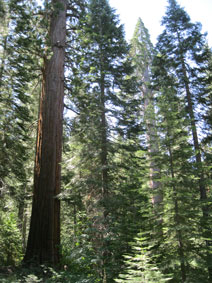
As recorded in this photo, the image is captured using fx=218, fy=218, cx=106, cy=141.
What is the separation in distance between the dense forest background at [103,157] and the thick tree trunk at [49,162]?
28 mm

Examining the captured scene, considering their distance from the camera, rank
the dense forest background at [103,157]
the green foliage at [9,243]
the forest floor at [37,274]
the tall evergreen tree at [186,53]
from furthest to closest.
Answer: the tall evergreen tree at [186,53] → the green foliage at [9,243] → the dense forest background at [103,157] → the forest floor at [37,274]

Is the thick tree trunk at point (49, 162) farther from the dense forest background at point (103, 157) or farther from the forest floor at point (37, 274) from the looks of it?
the forest floor at point (37, 274)

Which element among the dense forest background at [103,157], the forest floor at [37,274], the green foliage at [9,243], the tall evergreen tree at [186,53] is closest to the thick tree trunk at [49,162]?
the dense forest background at [103,157]

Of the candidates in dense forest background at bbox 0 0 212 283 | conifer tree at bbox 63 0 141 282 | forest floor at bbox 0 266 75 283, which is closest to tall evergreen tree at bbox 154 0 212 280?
dense forest background at bbox 0 0 212 283

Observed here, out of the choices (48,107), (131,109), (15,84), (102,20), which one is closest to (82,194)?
(48,107)

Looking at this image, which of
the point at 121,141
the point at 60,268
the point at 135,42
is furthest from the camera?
the point at 135,42

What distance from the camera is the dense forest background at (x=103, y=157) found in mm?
4793

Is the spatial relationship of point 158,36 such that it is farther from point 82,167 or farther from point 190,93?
point 82,167

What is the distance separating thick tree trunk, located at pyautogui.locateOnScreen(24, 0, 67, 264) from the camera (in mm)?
5527

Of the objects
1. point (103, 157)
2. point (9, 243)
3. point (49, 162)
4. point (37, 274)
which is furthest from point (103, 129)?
point (9, 243)

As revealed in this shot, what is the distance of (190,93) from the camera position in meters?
8.66

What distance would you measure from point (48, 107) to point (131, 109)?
294cm

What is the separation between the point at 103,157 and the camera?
641 centimetres

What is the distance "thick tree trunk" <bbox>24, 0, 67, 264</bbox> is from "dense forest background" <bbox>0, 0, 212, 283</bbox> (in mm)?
28
